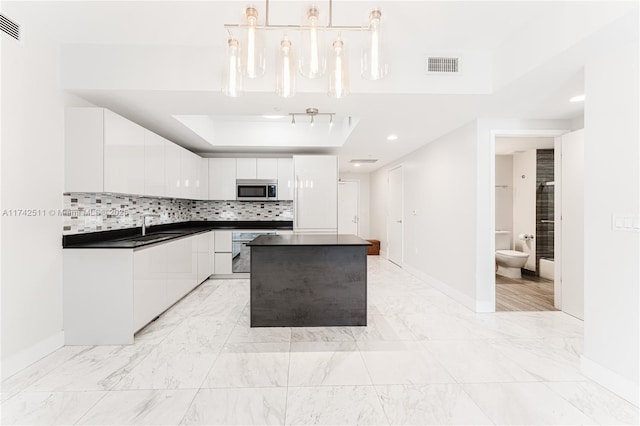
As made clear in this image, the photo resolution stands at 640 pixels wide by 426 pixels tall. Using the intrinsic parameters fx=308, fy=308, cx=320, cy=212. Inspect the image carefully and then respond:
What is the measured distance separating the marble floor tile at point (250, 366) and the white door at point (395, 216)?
421cm

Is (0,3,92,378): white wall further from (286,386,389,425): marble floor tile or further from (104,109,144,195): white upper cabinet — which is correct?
(286,386,389,425): marble floor tile

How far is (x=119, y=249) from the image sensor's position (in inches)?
106

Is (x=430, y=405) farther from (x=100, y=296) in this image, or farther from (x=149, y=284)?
(x=100, y=296)

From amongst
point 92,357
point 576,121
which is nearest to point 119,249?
point 92,357

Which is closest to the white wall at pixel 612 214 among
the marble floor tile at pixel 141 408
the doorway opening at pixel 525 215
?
the doorway opening at pixel 525 215

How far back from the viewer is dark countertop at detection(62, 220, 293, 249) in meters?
2.74

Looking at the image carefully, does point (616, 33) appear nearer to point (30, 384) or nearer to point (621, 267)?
point (621, 267)

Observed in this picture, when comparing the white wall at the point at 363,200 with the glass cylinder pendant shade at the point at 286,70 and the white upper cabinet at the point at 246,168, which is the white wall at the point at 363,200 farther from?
the glass cylinder pendant shade at the point at 286,70

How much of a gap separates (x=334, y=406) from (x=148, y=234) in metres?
3.37

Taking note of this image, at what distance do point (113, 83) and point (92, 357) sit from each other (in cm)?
230

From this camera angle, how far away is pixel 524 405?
1.90 m

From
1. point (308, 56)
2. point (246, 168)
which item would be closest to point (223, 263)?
point (246, 168)

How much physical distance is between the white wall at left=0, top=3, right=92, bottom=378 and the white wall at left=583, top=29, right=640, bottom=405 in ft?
13.4

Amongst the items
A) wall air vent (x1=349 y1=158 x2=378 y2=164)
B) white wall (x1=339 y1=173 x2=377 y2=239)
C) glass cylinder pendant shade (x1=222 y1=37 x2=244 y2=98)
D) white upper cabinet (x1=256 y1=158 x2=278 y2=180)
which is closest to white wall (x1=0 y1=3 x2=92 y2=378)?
glass cylinder pendant shade (x1=222 y1=37 x2=244 y2=98)
